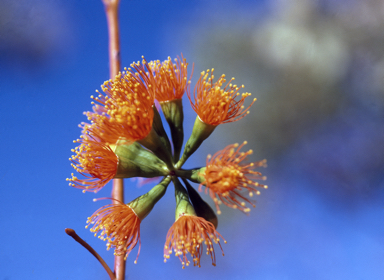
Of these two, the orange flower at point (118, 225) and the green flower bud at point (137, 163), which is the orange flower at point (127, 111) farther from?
the orange flower at point (118, 225)

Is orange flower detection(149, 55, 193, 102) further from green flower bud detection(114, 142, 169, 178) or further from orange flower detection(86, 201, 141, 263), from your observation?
orange flower detection(86, 201, 141, 263)

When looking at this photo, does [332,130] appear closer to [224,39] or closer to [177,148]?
[224,39]

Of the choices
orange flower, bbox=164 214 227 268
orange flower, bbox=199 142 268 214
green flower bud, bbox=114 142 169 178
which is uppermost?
green flower bud, bbox=114 142 169 178

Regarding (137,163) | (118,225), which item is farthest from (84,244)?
(137,163)

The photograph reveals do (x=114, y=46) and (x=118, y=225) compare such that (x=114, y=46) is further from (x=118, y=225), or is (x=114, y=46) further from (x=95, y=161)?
(x=118, y=225)

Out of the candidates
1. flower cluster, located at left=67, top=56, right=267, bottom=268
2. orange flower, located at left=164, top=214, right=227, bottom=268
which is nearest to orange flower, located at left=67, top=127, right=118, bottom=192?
flower cluster, located at left=67, top=56, right=267, bottom=268

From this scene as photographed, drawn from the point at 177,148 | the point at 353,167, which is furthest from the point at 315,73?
the point at 177,148
